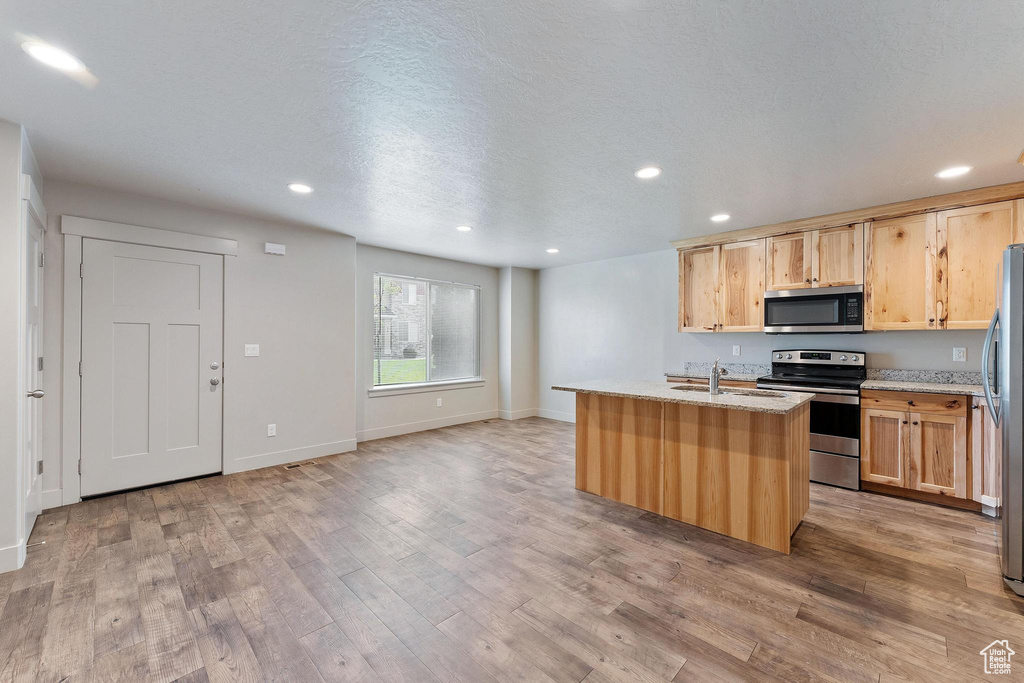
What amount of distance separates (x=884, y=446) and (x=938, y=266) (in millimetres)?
1533

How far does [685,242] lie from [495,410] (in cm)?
376

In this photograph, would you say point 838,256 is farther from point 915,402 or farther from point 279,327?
point 279,327

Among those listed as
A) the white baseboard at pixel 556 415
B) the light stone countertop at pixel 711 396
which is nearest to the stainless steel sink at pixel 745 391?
the light stone countertop at pixel 711 396

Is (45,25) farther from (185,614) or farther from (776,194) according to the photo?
(776,194)

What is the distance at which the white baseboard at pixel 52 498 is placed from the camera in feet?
10.5

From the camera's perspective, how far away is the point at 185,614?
202cm

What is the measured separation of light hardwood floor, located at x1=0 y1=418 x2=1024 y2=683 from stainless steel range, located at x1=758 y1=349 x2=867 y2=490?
405mm

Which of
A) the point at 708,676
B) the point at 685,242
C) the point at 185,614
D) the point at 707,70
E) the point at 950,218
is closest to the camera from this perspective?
the point at 708,676

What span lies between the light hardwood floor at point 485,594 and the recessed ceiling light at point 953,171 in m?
2.43

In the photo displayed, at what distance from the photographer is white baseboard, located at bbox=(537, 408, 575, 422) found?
6637 mm

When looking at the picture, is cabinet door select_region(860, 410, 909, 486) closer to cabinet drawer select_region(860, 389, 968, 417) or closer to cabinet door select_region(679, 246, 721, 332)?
cabinet drawer select_region(860, 389, 968, 417)

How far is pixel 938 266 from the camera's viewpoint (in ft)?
11.6

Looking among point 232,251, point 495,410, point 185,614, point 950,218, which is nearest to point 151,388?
point 232,251

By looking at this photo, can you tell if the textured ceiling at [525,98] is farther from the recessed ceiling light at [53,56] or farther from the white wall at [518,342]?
the white wall at [518,342]
